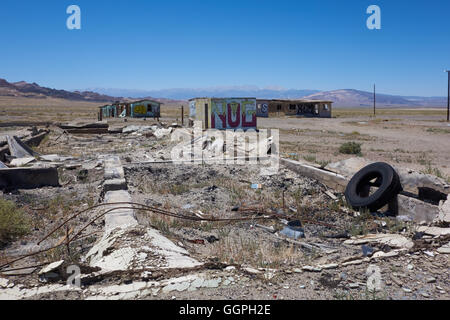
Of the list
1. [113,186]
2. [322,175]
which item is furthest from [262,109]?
[113,186]

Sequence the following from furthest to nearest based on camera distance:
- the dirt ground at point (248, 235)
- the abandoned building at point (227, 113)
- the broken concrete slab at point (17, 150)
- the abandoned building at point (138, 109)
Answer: the abandoned building at point (138, 109) < the abandoned building at point (227, 113) < the broken concrete slab at point (17, 150) < the dirt ground at point (248, 235)

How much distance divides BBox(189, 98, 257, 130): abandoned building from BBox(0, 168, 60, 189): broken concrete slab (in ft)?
51.3

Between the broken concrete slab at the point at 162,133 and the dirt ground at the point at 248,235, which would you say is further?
the broken concrete slab at the point at 162,133

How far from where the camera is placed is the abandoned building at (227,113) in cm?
2434

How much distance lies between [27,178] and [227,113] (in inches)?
662

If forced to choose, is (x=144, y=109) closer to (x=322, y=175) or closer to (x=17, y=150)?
(x=17, y=150)

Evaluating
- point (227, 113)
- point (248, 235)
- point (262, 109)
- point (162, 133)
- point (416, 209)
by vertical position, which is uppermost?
point (262, 109)

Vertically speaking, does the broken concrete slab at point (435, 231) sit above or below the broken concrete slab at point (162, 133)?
below

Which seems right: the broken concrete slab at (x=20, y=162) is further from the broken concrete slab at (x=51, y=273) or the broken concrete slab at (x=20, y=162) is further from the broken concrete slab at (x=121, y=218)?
the broken concrete slab at (x=51, y=273)

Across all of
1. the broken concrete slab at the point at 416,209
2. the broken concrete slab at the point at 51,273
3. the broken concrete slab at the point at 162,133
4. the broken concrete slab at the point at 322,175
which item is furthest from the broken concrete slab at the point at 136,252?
the broken concrete slab at the point at 162,133

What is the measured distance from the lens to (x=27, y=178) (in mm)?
9078

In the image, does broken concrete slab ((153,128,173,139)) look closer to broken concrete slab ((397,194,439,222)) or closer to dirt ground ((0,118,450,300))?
dirt ground ((0,118,450,300))

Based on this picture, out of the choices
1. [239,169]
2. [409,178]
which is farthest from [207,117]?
[409,178]

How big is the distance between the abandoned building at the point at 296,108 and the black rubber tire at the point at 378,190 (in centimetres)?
4154
